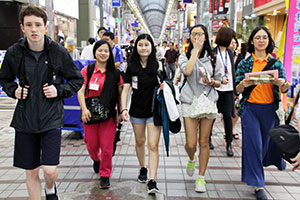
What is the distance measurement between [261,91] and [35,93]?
2.45 metres

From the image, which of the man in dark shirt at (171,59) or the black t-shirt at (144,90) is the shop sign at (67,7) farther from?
the black t-shirt at (144,90)

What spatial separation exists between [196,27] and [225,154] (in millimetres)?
2482

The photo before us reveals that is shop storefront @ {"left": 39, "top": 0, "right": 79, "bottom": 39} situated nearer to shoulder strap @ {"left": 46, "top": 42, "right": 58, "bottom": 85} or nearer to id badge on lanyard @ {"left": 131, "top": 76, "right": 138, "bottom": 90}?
id badge on lanyard @ {"left": 131, "top": 76, "right": 138, "bottom": 90}

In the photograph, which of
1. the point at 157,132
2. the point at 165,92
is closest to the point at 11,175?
the point at 157,132

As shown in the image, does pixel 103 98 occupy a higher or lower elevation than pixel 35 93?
lower

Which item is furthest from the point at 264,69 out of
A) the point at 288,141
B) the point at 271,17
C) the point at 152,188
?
the point at 271,17

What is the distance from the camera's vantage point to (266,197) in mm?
3578

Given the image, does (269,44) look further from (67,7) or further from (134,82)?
(67,7)

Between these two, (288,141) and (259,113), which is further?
(259,113)

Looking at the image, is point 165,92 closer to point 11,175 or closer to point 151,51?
point 151,51

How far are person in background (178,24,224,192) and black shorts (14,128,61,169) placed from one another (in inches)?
62.6

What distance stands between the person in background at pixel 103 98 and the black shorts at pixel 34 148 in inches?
36.7

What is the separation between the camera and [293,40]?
22.2 feet

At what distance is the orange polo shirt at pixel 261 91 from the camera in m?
3.62
